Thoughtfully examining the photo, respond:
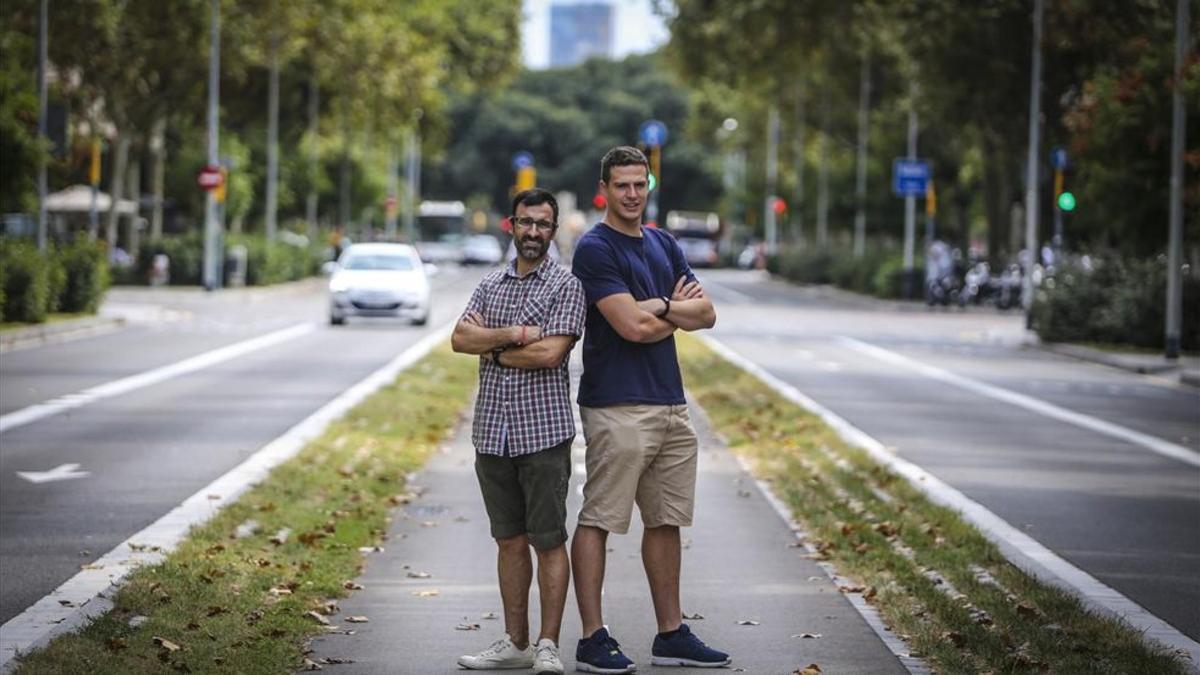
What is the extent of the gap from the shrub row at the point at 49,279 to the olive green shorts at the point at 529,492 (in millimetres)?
27878

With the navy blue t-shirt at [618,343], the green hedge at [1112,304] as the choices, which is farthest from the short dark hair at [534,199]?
the green hedge at [1112,304]

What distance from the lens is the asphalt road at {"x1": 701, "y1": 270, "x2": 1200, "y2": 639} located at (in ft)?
42.7

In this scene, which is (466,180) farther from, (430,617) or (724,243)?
(430,617)

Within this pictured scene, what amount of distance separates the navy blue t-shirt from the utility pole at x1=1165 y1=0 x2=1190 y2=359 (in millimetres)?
24650

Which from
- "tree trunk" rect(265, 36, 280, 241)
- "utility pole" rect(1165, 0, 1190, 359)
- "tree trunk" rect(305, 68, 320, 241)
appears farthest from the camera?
"tree trunk" rect(305, 68, 320, 241)

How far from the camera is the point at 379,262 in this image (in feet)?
146

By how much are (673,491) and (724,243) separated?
402 ft

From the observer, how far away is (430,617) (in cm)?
1037

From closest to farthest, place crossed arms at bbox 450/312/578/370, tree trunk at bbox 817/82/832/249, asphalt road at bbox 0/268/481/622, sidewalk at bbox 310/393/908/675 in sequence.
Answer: crossed arms at bbox 450/312/578/370 → sidewalk at bbox 310/393/908/675 → asphalt road at bbox 0/268/481/622 → tree trunk at bbox 817/82/832/249

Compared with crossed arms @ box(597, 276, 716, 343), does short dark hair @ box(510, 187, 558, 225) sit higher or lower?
higher

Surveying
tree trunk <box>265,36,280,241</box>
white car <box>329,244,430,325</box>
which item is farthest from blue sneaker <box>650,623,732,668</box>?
tree trunk <box>265,36,280,241</box>

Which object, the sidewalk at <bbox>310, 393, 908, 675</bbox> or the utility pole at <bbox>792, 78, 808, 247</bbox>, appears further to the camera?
the utility pole at <bbox>792, 78, 808, 247</bbox>

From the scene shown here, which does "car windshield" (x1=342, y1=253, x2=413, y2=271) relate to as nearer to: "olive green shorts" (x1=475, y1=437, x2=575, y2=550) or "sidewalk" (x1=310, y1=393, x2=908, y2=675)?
"sidewalk" (x1=310, y1=393, x2=908, y2=675)

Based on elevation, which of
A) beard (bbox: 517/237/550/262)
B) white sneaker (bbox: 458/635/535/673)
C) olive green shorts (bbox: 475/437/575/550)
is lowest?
white sneaker (bbox: 458/635/535/673)
